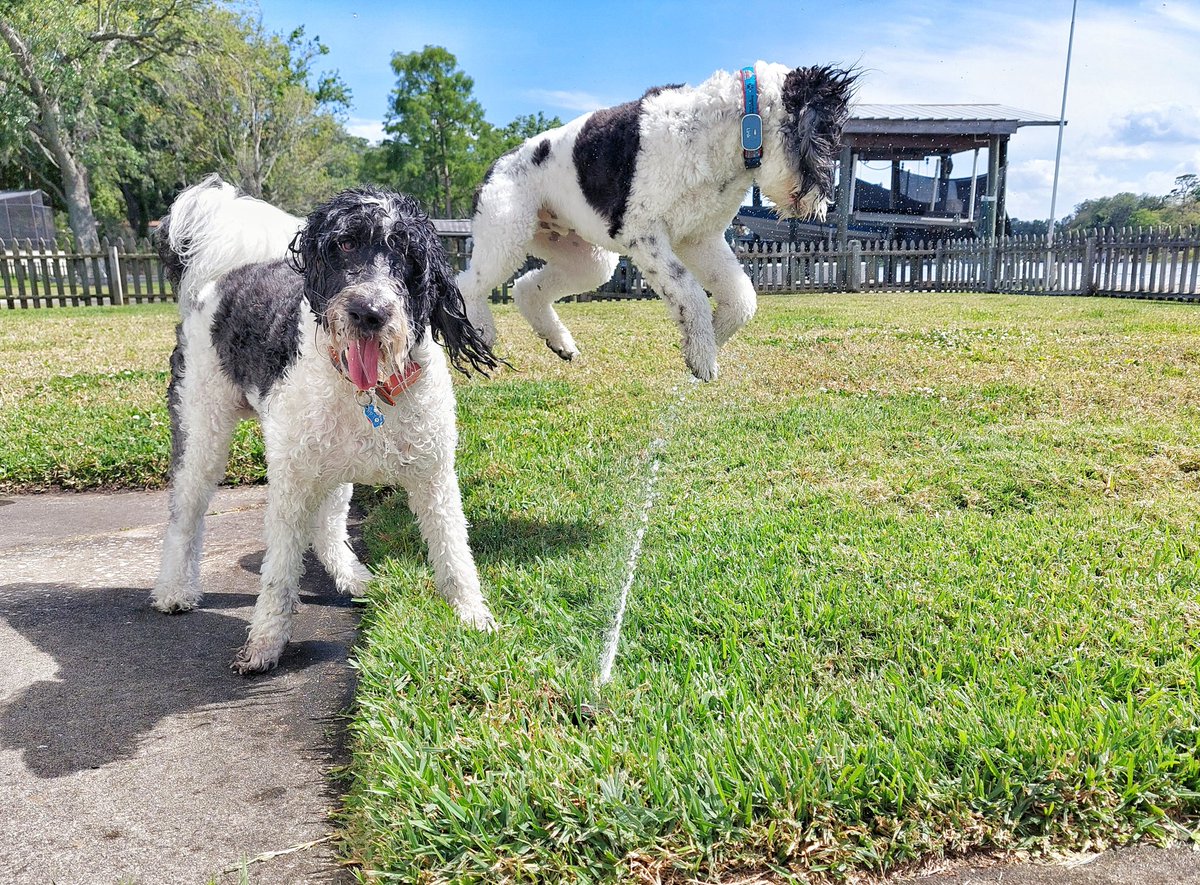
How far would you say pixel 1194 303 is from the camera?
1791cm

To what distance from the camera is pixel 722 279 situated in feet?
16.5

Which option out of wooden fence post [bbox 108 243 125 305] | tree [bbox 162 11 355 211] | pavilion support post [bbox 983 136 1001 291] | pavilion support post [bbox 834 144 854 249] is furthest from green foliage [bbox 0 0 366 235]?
pavilion support post [bbox 983 136 1001 291]

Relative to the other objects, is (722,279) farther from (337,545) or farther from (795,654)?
(795,654)

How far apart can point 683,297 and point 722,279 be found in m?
0.58

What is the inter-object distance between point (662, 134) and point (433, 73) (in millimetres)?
53022

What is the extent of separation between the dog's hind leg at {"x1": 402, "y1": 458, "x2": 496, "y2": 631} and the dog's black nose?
2.23ft

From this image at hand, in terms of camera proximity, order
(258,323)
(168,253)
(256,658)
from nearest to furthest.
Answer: (256,658), (258,323), (168,253)

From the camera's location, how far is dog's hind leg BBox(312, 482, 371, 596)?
4.04 meters

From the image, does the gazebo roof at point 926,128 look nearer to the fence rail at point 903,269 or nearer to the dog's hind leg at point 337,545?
the fence rail at point 903,269

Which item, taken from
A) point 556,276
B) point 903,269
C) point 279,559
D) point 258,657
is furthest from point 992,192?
point 258,657

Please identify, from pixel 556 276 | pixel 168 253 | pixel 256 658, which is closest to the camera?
pixel 256 658

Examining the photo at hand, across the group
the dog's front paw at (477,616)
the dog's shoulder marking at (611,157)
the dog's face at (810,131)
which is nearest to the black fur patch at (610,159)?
the dog's shoulder marking at (611,157)

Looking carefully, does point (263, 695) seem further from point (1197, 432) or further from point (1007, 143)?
point (1007, 143)

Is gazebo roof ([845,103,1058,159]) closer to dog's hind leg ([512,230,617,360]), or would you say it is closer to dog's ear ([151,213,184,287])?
dog's hind leg ([512,230,617,360])
